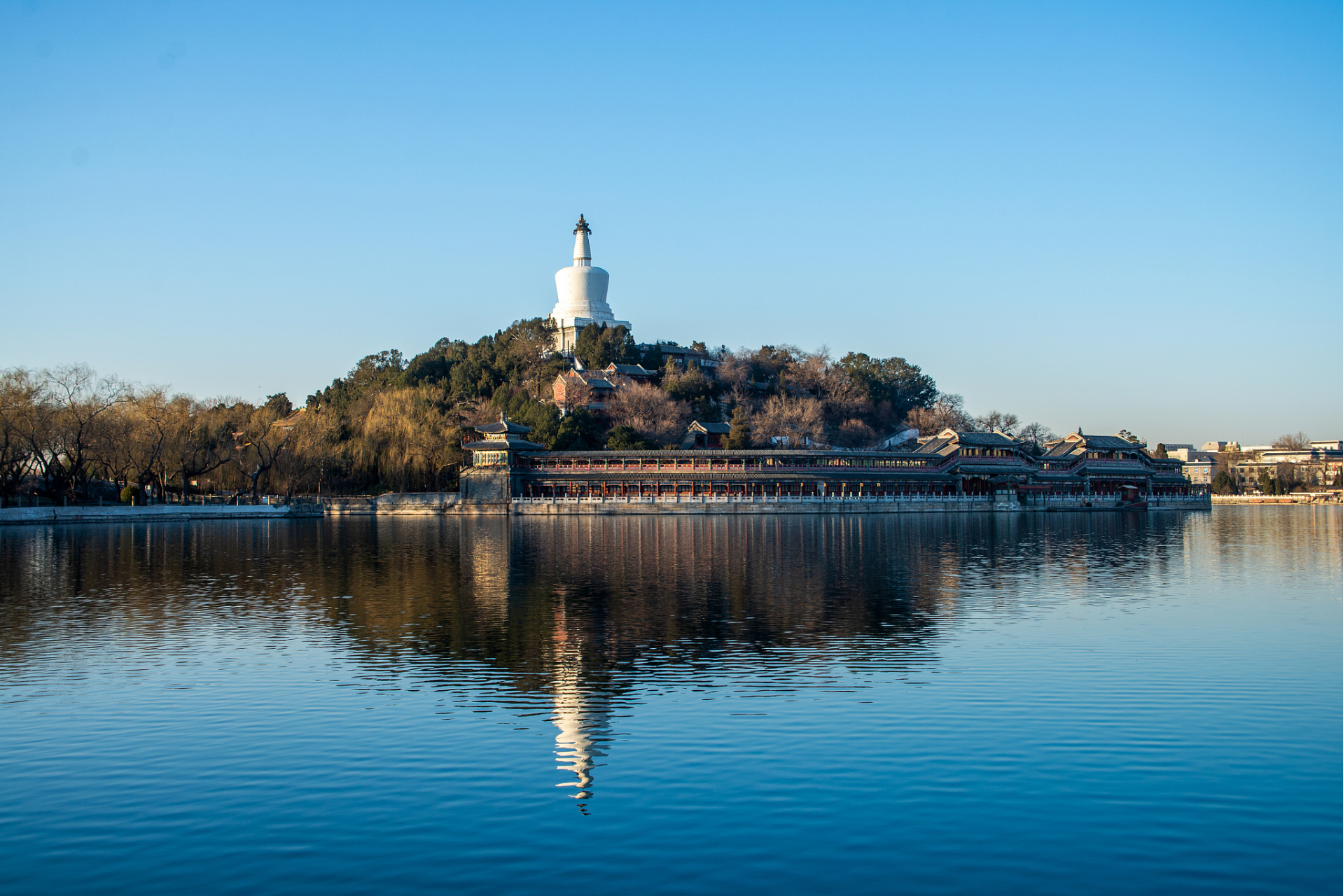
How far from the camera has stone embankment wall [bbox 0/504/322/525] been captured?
55.1 meters

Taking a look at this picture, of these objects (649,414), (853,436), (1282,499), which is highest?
(649,414)

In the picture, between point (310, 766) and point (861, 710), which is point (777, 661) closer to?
point (861, 710)

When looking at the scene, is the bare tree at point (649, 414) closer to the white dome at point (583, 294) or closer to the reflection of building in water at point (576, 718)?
the white dome at point (583, 294)

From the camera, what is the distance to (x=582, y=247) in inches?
4058

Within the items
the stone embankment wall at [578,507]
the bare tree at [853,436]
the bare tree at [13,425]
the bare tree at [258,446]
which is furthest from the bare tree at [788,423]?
the bare tree at [13,425]

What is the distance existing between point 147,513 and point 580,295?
165 feet

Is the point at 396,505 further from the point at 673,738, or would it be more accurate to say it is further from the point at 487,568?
the point at 673,738

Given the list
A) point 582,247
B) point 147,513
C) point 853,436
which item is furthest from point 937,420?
point 147,513

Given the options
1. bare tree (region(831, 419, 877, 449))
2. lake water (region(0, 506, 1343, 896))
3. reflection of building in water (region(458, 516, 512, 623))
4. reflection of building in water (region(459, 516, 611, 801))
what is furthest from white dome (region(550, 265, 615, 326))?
lake water (region(0, 506, 1343, 896))

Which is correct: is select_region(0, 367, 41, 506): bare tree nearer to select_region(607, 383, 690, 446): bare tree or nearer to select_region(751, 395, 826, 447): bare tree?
select_region(607, 383, 690, 446): bare tree

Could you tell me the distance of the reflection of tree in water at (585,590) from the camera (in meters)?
15.8

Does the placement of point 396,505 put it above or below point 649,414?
below

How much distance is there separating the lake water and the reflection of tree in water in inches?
6.7

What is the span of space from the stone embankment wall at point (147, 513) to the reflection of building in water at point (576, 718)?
4921cm
